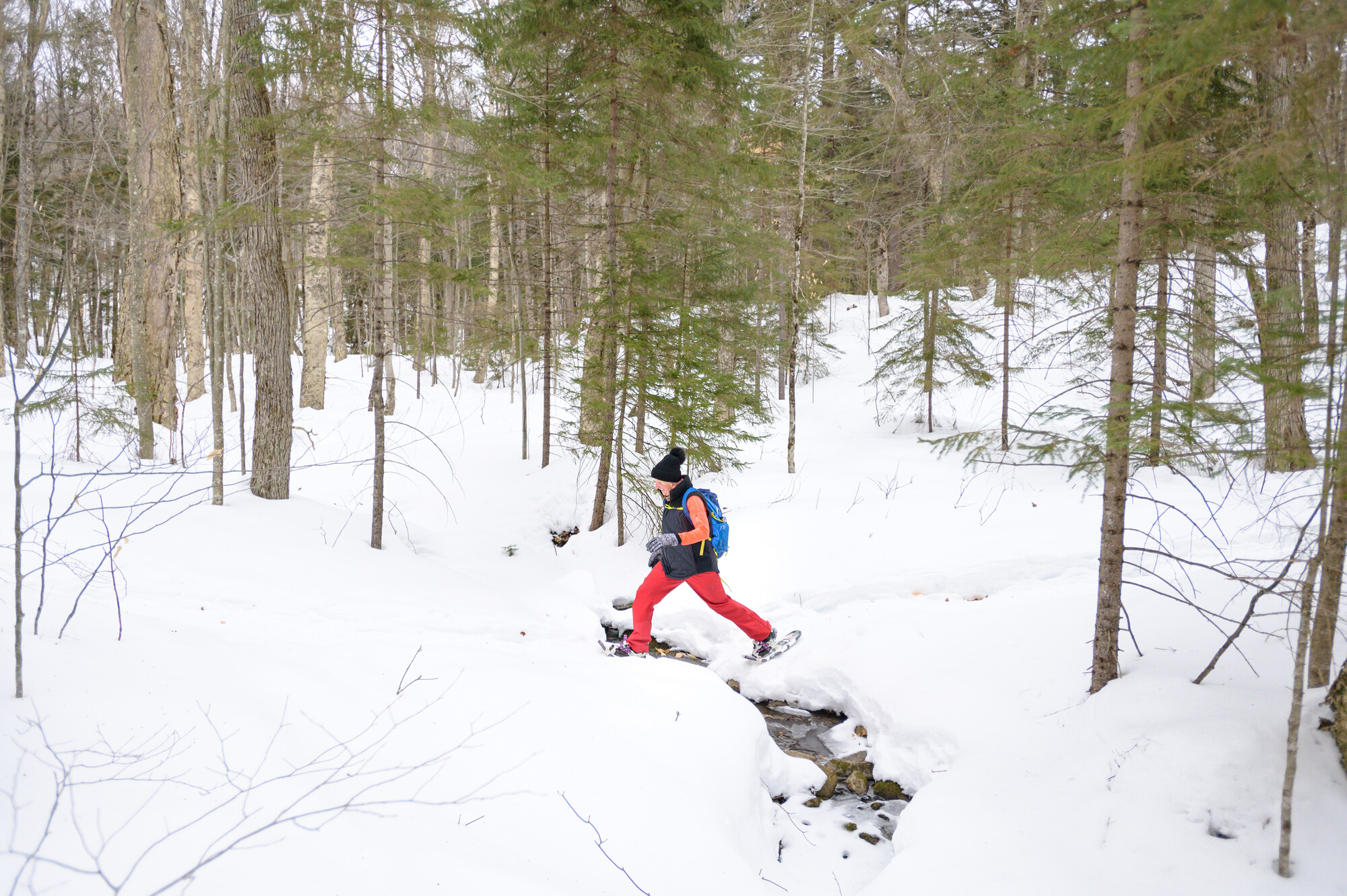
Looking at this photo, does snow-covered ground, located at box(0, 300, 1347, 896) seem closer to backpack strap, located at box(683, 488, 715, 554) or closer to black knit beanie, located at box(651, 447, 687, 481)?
backpack strap, located at box(683, 488, 715, 554)

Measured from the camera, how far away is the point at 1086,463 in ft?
13.3

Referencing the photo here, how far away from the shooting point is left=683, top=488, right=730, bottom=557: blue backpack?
5.96m

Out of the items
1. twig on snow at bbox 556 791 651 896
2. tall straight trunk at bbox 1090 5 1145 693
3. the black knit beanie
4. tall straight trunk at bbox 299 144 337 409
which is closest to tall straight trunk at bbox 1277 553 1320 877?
tall straight trunk at bbox 1090 5 1145 693

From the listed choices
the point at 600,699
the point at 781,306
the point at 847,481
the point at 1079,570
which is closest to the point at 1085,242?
the point at 1079,570

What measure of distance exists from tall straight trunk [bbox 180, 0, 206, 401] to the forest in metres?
0.10

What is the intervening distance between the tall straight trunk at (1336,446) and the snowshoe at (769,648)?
377cm

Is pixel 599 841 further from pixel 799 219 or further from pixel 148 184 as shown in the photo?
pixel 148 184

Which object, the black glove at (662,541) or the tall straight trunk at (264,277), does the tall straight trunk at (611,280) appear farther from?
the tall straight trunk at (264,277)

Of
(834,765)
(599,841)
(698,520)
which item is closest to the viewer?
(599,841)

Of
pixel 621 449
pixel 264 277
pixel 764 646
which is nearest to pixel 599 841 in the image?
pixel 764 646

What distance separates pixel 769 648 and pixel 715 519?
4.87ft

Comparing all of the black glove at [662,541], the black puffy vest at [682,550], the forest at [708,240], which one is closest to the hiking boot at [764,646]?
the black puffy vest at [682,550]

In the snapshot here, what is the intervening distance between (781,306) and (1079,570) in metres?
13.6

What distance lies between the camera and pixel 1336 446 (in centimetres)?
287
